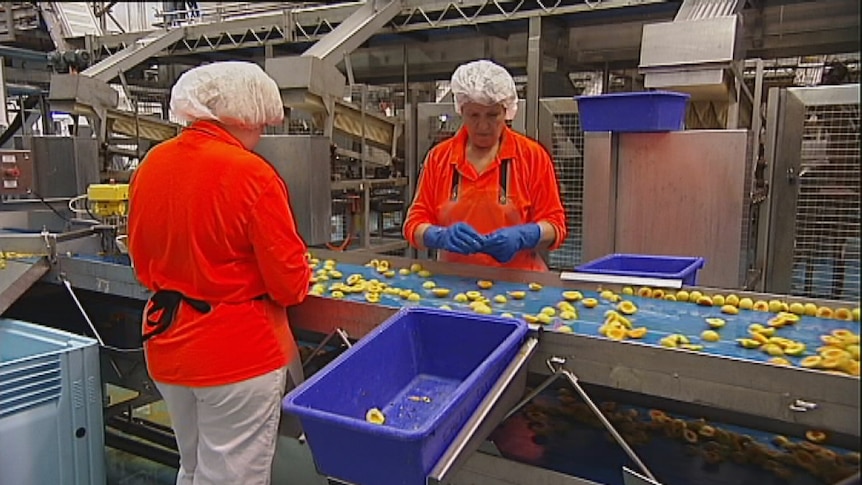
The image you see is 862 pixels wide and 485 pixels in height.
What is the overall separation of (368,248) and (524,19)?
1.61 meters

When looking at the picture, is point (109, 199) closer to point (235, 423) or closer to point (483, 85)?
point (235, 423)

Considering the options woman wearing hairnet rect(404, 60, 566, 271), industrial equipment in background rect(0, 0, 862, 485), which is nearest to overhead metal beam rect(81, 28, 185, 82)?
industrial equipment in background rect(0, 0, 862, 485)

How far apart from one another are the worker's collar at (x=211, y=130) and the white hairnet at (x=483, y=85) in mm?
740

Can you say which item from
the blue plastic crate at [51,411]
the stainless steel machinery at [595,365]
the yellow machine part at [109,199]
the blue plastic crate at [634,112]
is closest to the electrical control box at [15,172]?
the stainless steel machinery at [595,365]

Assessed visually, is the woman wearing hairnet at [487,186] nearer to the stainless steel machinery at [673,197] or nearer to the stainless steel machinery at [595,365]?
the stainless steel machinery at [595,365]

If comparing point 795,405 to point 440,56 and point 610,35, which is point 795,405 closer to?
point 610,35

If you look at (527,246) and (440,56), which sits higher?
(440,56)

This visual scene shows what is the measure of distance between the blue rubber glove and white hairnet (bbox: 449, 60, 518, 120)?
380mm

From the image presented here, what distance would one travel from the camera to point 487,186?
6.78ft

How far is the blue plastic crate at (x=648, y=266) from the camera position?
1.86 meters

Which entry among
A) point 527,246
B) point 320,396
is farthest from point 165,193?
point 527,246

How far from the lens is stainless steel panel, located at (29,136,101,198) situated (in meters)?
3.64

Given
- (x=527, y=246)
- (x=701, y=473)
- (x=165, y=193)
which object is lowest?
(x=701, y=473)

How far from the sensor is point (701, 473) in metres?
1.53
